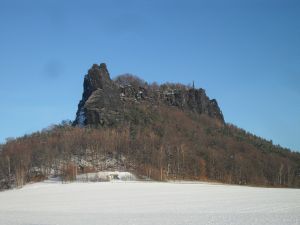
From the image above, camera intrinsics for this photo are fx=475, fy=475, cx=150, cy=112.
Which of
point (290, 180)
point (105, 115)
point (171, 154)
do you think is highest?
point (105, 115)

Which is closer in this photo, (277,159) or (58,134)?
(58,134)

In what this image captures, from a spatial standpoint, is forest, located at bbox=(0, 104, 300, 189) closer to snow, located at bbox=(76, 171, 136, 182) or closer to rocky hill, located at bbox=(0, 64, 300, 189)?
rocky hill, located at bbox=(0, 64, 300, 189)

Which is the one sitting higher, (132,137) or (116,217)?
(132,137)

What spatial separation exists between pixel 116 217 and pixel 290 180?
147 metres

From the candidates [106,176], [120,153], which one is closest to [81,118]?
[120,153]

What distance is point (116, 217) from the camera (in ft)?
145

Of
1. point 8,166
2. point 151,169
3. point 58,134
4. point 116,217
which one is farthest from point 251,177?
point 116,217

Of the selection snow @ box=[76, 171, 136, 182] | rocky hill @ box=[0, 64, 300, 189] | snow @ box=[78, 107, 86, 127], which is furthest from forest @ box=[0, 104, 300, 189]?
snow @ box=[78, 107, 86, 127]

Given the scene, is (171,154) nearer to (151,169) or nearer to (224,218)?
(151,169)

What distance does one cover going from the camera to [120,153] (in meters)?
161

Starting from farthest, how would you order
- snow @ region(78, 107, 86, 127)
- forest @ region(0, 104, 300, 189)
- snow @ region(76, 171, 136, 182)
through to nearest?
snow @ region(78, 107, 86, 127) < forest @ region(0, 104, 300, 189) < snow @ region(76, 171, 136, 182)

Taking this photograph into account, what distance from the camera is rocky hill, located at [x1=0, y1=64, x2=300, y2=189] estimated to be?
473 feet

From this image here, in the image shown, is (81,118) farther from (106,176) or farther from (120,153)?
(106,176)

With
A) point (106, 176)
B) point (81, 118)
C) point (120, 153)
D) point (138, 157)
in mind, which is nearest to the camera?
point (106, 176)
